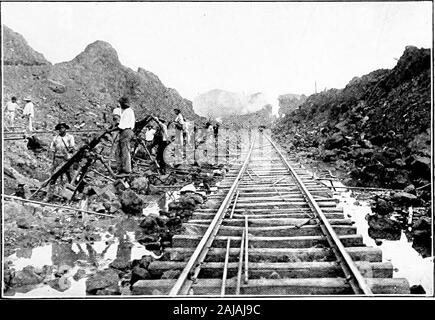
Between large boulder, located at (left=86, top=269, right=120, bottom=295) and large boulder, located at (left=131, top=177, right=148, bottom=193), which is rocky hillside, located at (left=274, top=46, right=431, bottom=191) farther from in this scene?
large boulder, located at (left=86, top=269, right=120, bottom=295)

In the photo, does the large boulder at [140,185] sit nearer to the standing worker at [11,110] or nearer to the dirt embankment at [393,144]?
the standing worker at [11,110]

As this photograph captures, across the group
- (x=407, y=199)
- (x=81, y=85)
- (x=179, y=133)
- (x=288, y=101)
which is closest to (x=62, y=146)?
(x=179, y=133)

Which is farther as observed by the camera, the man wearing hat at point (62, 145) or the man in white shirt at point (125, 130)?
the man in white shirt at point (125, 130)

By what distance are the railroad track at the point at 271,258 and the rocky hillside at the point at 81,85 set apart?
8.97 m

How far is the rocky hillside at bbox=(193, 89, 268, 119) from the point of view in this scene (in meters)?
56.7

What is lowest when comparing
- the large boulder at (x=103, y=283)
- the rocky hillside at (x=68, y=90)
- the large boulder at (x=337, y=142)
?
the large boulder at (x=103, y=283)

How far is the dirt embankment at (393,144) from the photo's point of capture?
602 centimetres

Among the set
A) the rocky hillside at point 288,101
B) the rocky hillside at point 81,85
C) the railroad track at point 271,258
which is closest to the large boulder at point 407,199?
the railroad track at point 271,258

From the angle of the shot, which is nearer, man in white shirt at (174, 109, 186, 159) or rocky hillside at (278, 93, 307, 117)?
man in white shirt at (174, 109, 186, 159)

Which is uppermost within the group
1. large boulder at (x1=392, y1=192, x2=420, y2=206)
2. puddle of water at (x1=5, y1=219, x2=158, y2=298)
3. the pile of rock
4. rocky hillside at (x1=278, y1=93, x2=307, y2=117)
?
rocky hillside at (x1=278, y1=93, x2=307, y2=117)

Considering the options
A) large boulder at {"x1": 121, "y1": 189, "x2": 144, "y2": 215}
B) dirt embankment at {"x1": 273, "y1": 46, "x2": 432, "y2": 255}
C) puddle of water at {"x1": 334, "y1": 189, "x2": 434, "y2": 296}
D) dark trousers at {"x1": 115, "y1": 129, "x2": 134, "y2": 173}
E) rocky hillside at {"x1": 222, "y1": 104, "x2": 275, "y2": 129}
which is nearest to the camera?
puddle of water at {"x1": 334, "y1": 189, "x2": 434, "y2": 296}

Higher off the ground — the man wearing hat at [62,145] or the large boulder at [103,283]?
the man wearing hat at [62,145]

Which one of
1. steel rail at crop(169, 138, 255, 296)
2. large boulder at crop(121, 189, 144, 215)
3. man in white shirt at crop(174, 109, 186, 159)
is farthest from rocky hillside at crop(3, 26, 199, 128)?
steel rail at crop(169, 138, 255, 296)
